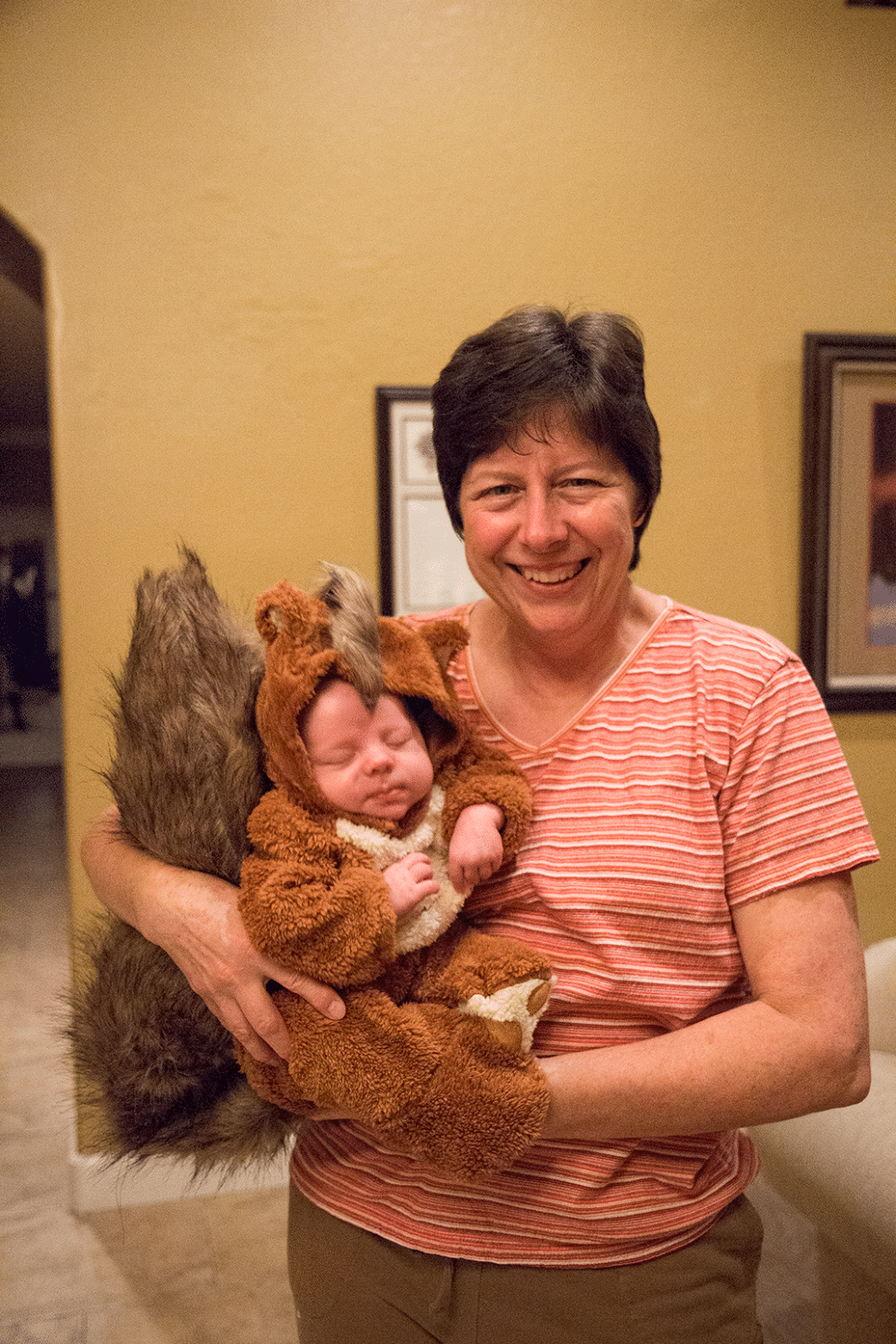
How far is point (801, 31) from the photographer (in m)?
2.51

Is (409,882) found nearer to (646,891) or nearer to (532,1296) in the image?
(646,891)

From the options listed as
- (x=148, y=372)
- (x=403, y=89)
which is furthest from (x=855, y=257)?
(x=148, y=372)

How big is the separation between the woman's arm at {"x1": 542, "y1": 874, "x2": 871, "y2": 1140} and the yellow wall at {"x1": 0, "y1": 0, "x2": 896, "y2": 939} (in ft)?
5.68

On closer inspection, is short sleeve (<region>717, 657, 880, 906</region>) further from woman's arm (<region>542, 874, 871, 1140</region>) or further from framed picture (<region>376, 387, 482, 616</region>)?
framed picture (<region>376, 387, 482, 616</region>)

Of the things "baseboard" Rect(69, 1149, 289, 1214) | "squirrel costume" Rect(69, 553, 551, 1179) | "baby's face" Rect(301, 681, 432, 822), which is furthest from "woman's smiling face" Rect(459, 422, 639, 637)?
"baseboard" Rect(69, 1149, 289, 1214)

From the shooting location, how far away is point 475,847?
101 centimetres

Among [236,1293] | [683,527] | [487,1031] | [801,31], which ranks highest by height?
[801,31]

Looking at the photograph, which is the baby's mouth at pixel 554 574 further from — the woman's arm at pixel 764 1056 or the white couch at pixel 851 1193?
the white couch at pixel 851 1193

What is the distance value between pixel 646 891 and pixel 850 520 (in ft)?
6.37

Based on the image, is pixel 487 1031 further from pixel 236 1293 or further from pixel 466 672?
pixel 236 1293

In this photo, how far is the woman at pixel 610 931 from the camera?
97 centimetres

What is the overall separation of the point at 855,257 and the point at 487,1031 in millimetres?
2428

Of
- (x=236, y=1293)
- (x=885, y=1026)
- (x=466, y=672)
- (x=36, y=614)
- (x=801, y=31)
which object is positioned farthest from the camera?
(x=36, y=614)

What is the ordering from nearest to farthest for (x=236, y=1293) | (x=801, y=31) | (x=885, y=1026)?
(x=885, y=1026), (x=236, y=1293), (x=801, y=31)
